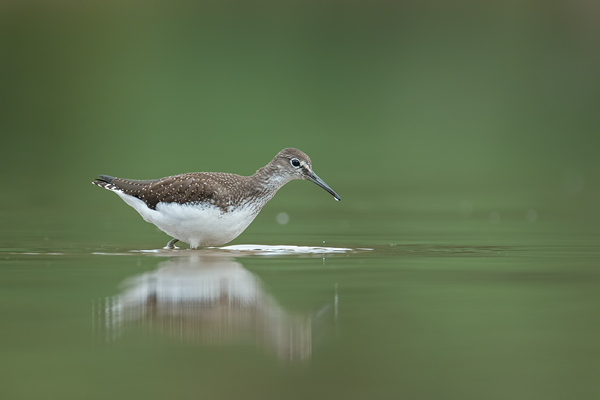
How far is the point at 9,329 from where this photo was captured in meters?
6.92

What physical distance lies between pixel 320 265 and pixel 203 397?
4.46m

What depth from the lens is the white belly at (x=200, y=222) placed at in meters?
10.9

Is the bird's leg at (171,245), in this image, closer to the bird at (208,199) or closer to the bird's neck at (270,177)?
the bird at (208,199)

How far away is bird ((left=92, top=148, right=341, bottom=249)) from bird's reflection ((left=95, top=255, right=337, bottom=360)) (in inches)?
66.0

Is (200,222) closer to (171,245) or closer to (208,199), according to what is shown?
(208,199)

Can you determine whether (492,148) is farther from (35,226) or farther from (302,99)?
(35,226)

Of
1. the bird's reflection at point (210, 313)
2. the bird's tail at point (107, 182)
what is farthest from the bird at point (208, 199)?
the bird's reflection at point (210, 313)

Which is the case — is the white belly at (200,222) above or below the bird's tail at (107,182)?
below

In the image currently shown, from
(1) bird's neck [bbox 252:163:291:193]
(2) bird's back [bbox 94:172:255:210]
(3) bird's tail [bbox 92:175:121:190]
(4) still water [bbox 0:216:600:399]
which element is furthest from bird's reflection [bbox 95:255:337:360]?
(3) bird's tail [bbox 92:175:121:190]

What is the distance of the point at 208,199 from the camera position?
36.1 feet

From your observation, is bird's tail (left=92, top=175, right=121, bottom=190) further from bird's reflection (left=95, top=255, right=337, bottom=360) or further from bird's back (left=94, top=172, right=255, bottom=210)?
bird's reflection (left=95, top=255, right=337, bottom=360)

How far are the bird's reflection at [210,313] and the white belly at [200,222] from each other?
1.63m

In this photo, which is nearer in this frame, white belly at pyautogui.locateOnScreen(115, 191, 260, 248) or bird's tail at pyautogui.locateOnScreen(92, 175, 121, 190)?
white belly at pyautogui.locateOnScreen(115, 191, 260, 248)

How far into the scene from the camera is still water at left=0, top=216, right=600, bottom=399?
232 inches
